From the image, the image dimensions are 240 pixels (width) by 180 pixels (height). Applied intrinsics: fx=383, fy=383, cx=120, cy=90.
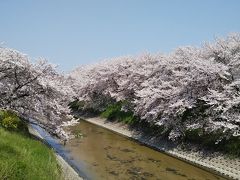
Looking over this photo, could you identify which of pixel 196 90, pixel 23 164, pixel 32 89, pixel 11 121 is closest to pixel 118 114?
pixel 196 90

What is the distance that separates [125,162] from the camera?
110 ft

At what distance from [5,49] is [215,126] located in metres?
18.4

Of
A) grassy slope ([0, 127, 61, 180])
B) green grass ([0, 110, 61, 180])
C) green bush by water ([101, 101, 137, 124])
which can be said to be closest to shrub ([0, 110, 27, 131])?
green grass ([0, 110, 61, 180])

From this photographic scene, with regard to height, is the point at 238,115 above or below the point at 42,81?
above

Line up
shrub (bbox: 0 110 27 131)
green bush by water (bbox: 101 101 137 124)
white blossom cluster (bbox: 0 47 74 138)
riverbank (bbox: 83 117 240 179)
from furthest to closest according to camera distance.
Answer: green bush by water (bbox: 101 101 137 124) < riverbank (bbox: 83 117 240 179) < white blossom cluster (bbox: 0 47 74 138) < shrub (bbox: 0 110 27 131)

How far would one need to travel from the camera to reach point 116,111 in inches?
2432

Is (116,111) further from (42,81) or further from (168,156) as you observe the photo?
(42,81)

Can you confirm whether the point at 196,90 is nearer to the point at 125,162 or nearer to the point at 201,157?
the point at 201,157

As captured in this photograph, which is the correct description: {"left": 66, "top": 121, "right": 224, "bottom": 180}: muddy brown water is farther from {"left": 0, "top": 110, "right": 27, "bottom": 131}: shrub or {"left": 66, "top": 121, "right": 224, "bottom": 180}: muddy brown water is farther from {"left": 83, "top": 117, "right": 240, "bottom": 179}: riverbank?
{"left": 0, "top": 110, "right": 27, "bottom": 131}: shrub

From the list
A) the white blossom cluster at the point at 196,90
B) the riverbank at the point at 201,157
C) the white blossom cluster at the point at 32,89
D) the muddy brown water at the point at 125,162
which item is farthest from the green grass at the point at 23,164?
the white blossom cluster at the point at 196,90

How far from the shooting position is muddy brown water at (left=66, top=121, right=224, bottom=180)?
2936 centimetres

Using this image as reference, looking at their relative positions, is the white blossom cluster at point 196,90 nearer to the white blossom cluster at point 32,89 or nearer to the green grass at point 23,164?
the white blossom cluster at point 32,89

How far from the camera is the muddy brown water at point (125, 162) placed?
29.4 metres

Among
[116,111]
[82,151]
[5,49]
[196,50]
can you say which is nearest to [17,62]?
[5,49]
